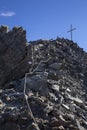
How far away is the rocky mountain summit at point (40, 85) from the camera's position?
10398 mm

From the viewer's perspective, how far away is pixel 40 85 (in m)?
12.2

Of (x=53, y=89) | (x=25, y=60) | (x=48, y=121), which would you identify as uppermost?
(x=25, y=60)

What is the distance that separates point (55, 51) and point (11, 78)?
3423mm

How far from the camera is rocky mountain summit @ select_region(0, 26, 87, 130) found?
34.1 ft

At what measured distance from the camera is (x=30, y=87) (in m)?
12.1

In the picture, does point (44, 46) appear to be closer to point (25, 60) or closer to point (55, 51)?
point (55, 51)

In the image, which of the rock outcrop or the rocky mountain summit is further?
the rock outcrop

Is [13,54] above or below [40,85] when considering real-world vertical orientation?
above

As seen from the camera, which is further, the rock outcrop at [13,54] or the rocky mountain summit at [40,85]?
the rock outcrop at [13,54]

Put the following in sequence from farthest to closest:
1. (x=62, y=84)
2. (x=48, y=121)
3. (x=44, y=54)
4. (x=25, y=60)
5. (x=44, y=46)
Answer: (x=44, y=46), (x=44, y=54), (x=25, y=60), (x=62, y=84), (x=48, y=121)

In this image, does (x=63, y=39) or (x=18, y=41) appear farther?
(x=63, y=39)

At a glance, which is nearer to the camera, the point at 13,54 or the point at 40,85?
the point at 40,85

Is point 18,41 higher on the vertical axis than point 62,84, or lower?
higher

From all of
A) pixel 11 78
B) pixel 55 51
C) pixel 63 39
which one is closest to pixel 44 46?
pixel 55 51
